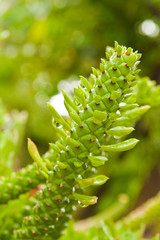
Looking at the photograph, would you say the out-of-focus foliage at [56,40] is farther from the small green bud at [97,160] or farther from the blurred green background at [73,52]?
the small green bud at [97,160]

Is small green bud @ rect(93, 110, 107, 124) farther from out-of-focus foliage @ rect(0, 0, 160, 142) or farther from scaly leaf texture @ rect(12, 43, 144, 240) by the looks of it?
out-of-focus foliage @ rect(0, 0, 160, 142)

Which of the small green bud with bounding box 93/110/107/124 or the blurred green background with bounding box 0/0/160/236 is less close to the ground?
the blurred green background with bounding box 0/0/160/236

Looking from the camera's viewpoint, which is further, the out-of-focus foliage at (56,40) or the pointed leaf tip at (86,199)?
the out-of-focus foliage at (56,40)

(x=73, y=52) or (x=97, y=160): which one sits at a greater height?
(x=73, y=52)

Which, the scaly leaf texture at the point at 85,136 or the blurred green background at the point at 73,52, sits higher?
the blurred green background at the point at 73,52

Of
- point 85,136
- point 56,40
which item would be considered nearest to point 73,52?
point 56,40

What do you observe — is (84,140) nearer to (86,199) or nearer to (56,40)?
(86,199)

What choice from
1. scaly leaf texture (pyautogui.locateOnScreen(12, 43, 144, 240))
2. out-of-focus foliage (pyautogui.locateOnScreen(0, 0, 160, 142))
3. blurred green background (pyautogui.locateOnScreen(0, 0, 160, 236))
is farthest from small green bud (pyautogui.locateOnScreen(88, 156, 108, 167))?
out-of-focus foliage (pyautogui.locateOnScreen(0, 0, 160, 142))

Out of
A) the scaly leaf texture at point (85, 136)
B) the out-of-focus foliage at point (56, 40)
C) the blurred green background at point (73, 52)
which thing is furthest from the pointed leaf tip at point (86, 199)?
the out-of-focus foliage at point (56, 40)
